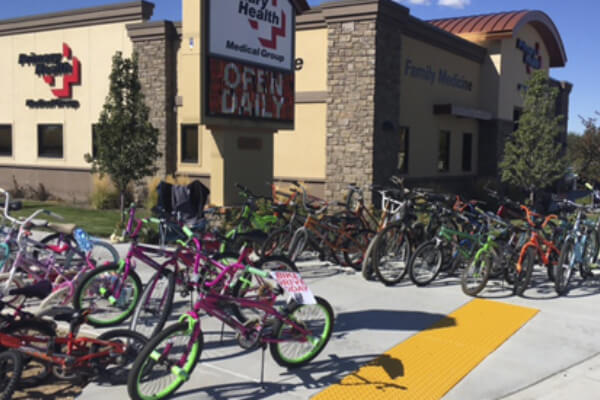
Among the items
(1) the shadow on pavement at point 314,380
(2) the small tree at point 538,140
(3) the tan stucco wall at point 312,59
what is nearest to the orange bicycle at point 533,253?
(1) the shadow on pavement at point 314,380

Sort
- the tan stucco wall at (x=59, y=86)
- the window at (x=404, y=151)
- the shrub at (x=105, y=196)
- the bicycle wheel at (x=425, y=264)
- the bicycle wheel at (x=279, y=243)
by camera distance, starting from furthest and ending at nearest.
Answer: the tan stucco wall at (x=59, y=86), the window at (x=404, y=151), the shrub at (x=105, y=196), the bicycle wheel at (x=279, y=243), the bicycle wheel at (x=425, y=264)

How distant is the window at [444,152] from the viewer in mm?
20375

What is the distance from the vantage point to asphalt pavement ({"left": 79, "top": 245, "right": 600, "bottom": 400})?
473cm

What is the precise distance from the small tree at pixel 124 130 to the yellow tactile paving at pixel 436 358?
7686 millimetres

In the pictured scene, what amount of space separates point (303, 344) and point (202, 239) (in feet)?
5.30

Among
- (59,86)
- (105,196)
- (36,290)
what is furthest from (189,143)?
(36,290)

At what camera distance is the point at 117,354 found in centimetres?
464

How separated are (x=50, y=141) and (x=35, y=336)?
58.3ft

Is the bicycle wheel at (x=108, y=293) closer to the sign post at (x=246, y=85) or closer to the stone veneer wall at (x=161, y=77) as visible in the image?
the sign post at (x=246, y=85)

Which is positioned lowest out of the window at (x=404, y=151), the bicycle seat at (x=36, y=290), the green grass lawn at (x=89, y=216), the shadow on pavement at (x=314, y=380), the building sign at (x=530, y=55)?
the shadow on pavement at (x=314, y=380)

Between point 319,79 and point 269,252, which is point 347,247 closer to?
point 269,252

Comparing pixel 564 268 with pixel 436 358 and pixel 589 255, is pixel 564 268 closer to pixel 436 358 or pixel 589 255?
pixel 589 255

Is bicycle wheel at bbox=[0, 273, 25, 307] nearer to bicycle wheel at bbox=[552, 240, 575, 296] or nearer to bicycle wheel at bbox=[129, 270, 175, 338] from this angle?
bicycle wheel at bbox=[129, 270, 175, 338]

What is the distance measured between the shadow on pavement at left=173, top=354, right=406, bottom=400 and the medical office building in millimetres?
6434
